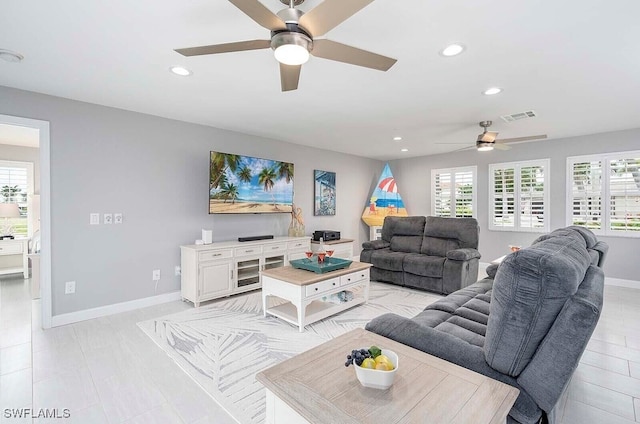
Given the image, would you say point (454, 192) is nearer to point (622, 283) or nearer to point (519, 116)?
point (519, 116)

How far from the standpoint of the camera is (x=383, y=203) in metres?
6.87

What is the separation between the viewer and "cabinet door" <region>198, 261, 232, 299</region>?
3.78 metres

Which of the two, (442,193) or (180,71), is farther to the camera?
(442,193)

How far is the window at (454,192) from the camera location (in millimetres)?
6172

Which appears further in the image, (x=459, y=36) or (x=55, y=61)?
(x=55, y=61)

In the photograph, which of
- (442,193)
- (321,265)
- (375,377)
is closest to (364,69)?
(321,265)

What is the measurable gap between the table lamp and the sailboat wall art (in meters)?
6.64

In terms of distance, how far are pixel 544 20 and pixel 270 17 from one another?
173 centimetres

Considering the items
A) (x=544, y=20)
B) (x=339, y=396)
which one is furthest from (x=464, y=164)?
(x=339, y=396)

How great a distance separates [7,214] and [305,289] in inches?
227

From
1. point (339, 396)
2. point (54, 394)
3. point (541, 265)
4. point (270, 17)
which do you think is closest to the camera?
point (339, 396)

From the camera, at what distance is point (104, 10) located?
5.93 feet

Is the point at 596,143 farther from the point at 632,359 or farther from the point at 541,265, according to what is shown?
the point at 541,265

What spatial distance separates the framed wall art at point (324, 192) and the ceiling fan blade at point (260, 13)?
4400 mm
